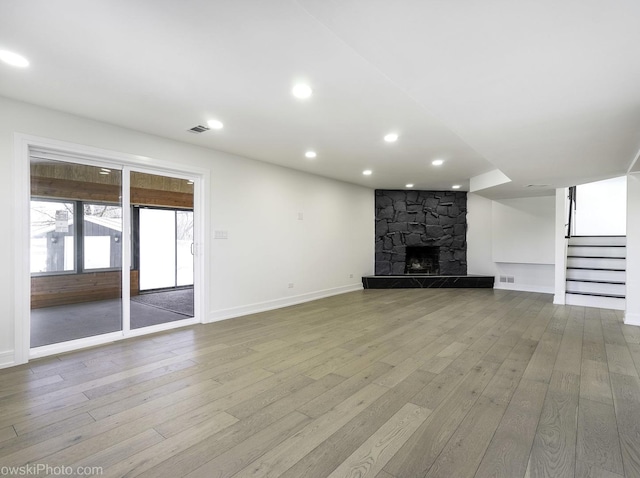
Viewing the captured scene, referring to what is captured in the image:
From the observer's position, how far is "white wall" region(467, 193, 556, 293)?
6.82 meters

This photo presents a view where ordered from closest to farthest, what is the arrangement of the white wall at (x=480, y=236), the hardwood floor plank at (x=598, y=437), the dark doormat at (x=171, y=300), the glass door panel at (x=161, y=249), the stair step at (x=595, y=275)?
the hardwood floor plank at (x=598, y=437)
the glass door panel at (x=161, y=249)
the dark doormat at (x=171, y=300)
the stair step at (x=595, y=275)
the white wall at (x=480, y=236)

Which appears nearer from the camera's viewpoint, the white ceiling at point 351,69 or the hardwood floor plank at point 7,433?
the white ceiling at point 351,69

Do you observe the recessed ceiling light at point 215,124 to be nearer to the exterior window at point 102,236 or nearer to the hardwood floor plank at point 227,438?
the exterior window at point 102,236

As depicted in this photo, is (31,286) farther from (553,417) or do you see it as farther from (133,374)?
(553,417)

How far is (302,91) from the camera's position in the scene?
103 inches

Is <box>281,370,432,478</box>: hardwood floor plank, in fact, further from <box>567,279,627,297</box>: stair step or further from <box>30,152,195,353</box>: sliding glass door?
<box>567,279,627,297</box>: stair step

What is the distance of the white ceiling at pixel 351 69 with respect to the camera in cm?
149

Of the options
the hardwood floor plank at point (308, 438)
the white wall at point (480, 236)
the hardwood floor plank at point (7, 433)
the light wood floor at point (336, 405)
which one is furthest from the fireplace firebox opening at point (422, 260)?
the hardwood floor plank at point (7, 433)

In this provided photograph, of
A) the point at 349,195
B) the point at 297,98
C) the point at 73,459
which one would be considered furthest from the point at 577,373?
the point at 349,195

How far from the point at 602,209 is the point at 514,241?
2312mm

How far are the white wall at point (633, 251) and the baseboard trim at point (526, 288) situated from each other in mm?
2325

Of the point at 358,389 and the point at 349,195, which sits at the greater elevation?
the point at 349,195

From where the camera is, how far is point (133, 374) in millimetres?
2689

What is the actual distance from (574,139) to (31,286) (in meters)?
5.66
